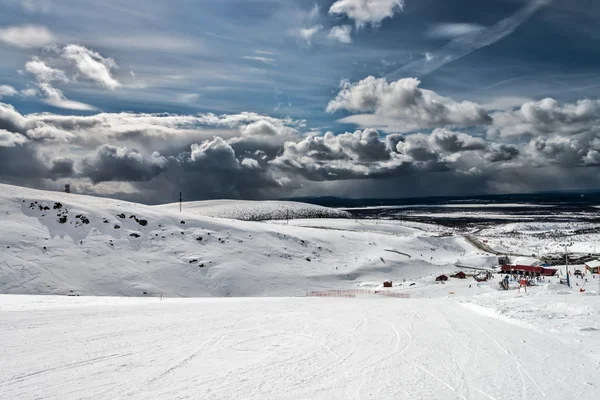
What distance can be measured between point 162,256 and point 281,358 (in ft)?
117

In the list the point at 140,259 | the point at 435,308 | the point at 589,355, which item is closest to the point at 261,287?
the point at 140,259

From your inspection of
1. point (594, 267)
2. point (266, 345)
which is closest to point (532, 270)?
point (594, 267)

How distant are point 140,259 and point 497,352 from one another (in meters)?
37.3

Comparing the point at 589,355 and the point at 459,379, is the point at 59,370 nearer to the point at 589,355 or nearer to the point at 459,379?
the point at 459,379

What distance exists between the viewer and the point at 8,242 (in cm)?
3844

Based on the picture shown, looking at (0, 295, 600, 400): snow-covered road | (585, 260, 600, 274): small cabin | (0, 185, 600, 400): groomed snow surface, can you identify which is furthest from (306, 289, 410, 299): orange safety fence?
(585, 260, 600, 274): small cabin

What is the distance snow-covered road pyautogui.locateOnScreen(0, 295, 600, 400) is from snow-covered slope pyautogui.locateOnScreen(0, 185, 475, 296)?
19.1 metres

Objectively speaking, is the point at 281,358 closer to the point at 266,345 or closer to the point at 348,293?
the point at 266,345

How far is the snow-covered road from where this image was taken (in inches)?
387

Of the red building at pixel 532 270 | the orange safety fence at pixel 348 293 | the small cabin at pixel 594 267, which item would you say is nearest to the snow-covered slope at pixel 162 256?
the orange safety fence at pixel 348 293

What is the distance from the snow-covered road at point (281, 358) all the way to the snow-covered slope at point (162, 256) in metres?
19.1

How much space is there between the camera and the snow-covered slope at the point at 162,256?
3744 centimetres

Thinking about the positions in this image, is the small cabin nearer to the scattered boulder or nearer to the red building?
the red building

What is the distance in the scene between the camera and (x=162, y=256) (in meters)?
45.2
